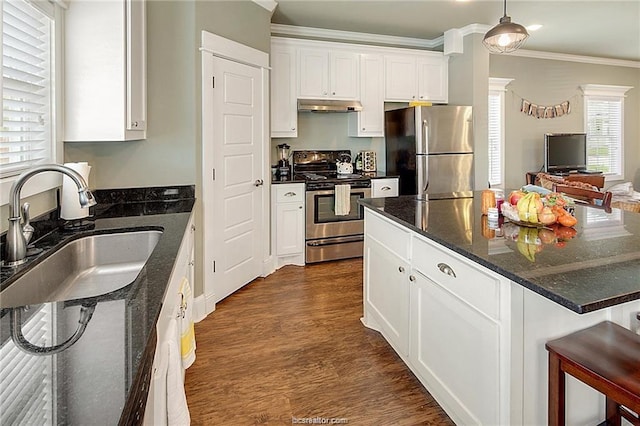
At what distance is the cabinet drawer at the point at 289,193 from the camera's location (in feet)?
13.6

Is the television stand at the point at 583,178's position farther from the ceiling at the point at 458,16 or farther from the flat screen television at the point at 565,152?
the ceiling at the point at 458,16

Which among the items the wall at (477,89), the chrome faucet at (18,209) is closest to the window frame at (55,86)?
the chrome faucet at (18,209)

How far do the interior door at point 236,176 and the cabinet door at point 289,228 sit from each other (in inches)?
15.1

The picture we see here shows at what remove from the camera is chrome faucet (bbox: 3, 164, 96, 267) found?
1.37 meters

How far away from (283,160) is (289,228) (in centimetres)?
90

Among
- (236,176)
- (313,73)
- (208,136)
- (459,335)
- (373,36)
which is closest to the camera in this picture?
(459,335)

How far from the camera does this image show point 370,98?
477 cm

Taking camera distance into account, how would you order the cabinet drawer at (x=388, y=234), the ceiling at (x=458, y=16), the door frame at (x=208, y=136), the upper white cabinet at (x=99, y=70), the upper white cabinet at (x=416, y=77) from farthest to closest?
1. the upper white cabinet at (x=416, y=77)
2. the ceiling at (x=458, y=16)
3. the door frame at (x=208, y=136)
4. the upper white cabinet at (x=99, y=70)
5. the cabinet drawer at (x=388, y=234)

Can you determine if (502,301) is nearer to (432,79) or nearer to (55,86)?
(55,86)

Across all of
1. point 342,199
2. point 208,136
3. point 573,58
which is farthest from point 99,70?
point 573,58

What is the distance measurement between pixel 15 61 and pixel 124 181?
3.80 ft

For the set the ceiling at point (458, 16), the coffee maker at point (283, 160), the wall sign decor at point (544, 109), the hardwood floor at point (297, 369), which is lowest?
the hardwood floor at point (297, 369)

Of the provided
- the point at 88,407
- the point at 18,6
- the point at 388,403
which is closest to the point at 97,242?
the point at 18,6

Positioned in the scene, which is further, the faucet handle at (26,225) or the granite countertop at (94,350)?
the faucet handle at (26,225)
